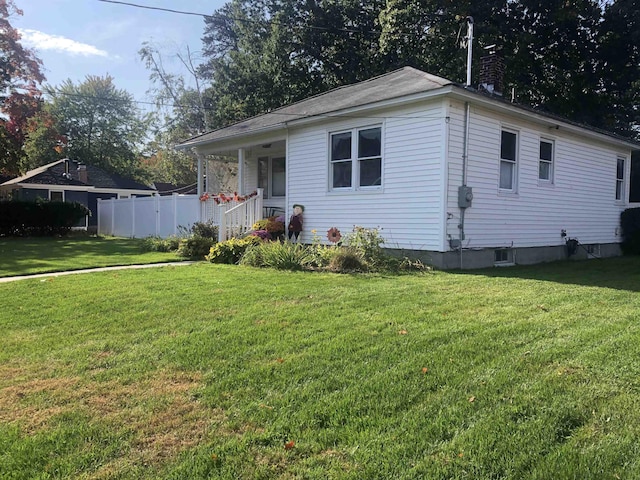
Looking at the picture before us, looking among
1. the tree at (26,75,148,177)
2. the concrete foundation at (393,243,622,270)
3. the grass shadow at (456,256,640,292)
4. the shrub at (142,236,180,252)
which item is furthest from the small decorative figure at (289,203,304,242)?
the tree at (26,75,148,177)

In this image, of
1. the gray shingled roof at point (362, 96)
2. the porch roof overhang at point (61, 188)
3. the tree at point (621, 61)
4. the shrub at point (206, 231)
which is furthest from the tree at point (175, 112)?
the tree at point (621, 61)

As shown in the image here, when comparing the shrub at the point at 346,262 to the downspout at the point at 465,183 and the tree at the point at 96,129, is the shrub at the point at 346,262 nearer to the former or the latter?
the downspout at the point at 465,183

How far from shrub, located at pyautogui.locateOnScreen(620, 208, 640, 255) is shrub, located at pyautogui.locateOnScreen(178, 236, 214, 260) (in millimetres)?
13245

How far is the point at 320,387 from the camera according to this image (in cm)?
342

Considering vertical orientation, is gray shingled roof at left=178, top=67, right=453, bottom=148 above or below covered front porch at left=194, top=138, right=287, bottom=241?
above

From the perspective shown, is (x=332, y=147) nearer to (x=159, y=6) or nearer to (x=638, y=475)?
(x=159, y=6)

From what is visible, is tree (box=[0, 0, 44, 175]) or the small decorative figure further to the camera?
tree (box=[0, 0, 44, 175])

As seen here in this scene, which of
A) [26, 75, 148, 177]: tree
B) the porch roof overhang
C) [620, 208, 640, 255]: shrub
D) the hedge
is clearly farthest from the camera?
[26, 75, 148, 177]: tree

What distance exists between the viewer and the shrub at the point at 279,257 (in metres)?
9.27

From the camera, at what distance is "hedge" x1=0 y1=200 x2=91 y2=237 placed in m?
20.1

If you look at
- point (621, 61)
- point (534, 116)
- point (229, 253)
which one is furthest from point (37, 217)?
point (621, 61)

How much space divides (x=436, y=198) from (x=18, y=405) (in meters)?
8.02

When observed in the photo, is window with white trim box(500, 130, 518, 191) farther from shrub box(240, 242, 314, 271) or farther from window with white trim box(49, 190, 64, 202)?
window with white trim box(49, 190, 64, 202)

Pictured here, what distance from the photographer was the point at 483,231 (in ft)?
34.4
